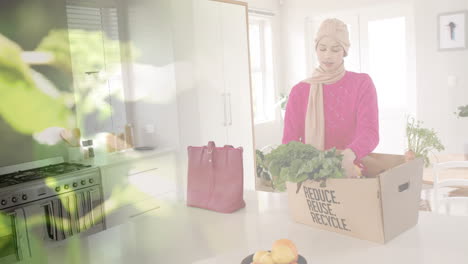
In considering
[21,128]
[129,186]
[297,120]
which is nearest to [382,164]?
[297,120]

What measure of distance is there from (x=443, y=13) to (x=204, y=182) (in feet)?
13.5

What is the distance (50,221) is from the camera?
2783 millimetres

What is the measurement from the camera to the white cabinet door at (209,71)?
11.6 feet

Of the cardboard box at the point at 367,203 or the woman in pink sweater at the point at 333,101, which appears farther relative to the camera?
the woman in pink sweater at the point at 333,101

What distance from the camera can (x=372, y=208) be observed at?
1.25m

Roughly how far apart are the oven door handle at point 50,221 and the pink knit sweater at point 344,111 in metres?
1.60

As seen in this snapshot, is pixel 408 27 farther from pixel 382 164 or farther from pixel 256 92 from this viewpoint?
pixel 382 164

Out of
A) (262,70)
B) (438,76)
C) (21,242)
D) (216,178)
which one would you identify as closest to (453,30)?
(438,76)

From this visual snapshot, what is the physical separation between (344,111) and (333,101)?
0.23 ft

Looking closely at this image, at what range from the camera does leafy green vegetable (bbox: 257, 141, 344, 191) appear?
1290 mm

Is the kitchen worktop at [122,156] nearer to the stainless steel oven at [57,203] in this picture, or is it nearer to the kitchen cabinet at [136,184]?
the kitchen cabinet at [136,184]

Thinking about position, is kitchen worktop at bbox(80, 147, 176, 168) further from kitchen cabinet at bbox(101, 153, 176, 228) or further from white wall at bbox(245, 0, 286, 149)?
white wall at bbox(245, 0, 286, 149)

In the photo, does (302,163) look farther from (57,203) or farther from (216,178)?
(57,203)

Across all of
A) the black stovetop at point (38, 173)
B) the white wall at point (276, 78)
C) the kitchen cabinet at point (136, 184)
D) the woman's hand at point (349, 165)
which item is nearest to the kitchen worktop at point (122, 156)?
the kitchen cabinet at point (136, 184)
